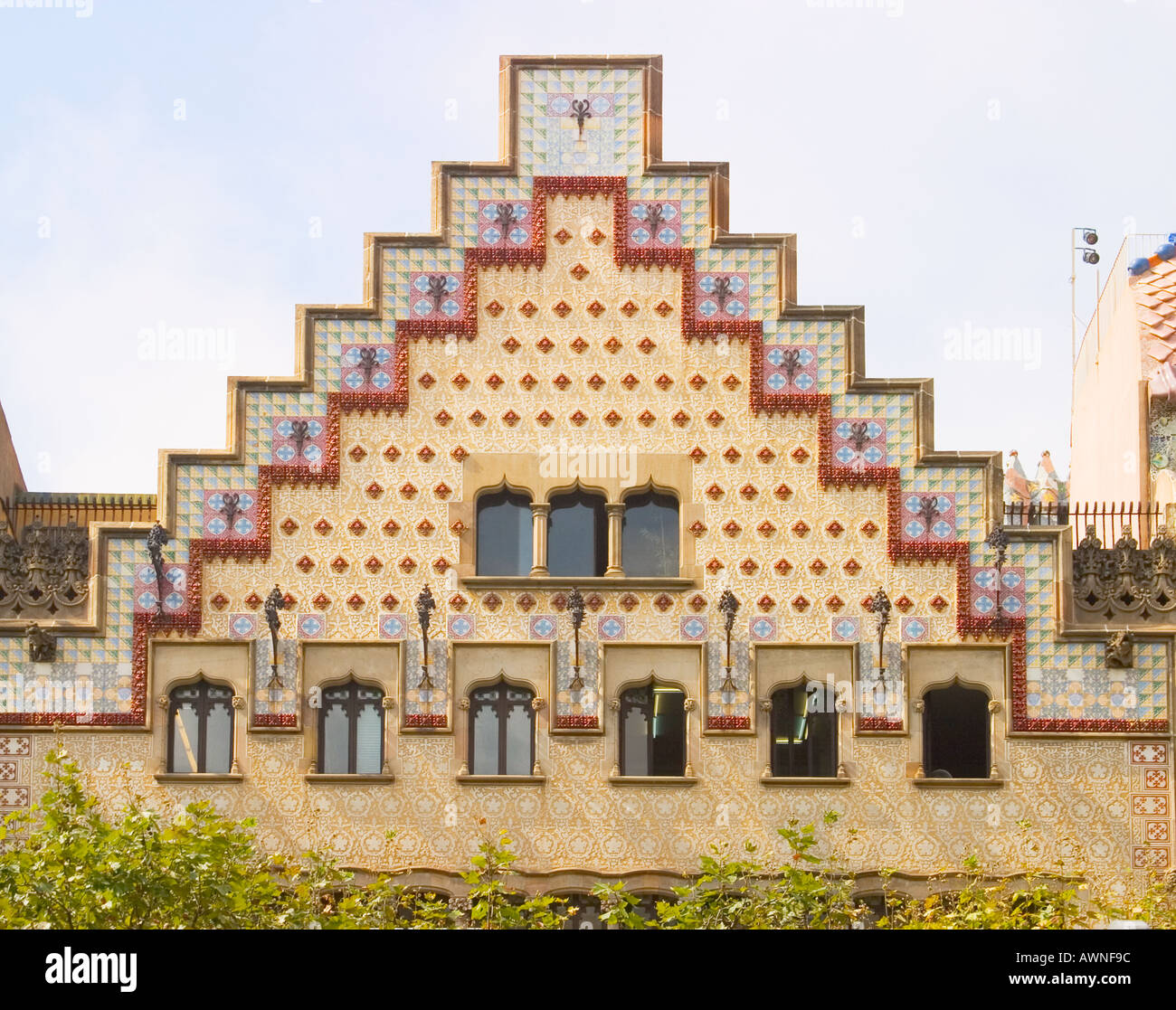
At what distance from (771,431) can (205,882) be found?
481 inches

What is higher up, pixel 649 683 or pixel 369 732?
pixel 649 683

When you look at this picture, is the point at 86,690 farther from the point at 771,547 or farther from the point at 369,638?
the point at 771,547

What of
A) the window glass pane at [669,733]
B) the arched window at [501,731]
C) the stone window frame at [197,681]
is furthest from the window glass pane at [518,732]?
the stone window frame at [197,681]

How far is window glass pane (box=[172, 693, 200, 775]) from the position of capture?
35875mm

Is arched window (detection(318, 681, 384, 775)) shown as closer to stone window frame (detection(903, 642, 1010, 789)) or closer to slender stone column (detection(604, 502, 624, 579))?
slender stone column (detection(604, 502, 624, 579))

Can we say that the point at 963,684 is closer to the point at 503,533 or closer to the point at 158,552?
the point at 503,533

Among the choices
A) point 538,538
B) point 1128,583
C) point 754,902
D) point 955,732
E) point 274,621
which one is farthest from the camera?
point 538,538

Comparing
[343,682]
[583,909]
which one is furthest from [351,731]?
[583,909]

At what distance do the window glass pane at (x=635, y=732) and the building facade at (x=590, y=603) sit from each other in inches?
1.9

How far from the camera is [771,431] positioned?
1446 inches

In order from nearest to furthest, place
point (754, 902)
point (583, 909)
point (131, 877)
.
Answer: point (131, 877) < point (754, 902) < point (583, 909)

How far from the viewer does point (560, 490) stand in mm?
36625

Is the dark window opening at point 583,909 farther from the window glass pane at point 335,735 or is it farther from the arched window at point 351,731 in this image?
the window glass pane at point 335,735

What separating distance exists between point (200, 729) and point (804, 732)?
9190 millimetres
